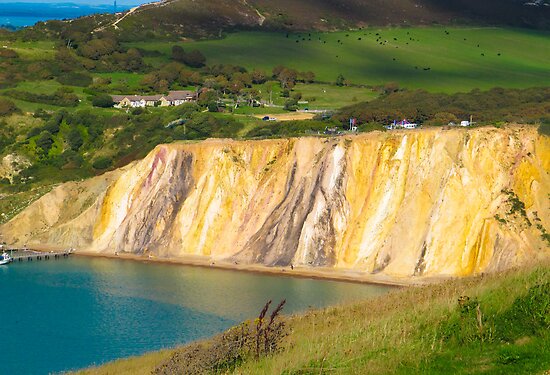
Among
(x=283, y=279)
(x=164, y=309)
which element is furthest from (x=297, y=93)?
(x=164, y=309)

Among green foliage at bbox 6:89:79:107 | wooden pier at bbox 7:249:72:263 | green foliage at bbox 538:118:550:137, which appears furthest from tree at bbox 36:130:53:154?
green foliage at bbox 538:118:550:137

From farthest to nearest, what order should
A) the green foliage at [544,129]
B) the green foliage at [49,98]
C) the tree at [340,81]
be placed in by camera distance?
the tree at [340,81] → the green foliage at [49,98] → the green foliage at [544,129]

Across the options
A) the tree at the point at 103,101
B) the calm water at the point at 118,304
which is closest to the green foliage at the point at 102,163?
the tree at the point at 103,101

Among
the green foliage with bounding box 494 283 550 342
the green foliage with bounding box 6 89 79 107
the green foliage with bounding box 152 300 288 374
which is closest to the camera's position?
the green foliage with bounding box 494 283 550 342

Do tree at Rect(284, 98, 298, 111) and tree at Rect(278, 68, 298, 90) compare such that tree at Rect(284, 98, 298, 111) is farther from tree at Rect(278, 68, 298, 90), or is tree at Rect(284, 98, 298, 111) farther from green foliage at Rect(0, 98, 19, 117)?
green foliage at Rect(0, 98, 19, 117)

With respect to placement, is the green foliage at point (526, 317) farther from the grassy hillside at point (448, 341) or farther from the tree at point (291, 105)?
the tree at point (291, 105)

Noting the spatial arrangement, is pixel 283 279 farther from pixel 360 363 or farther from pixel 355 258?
pixel 360 363
